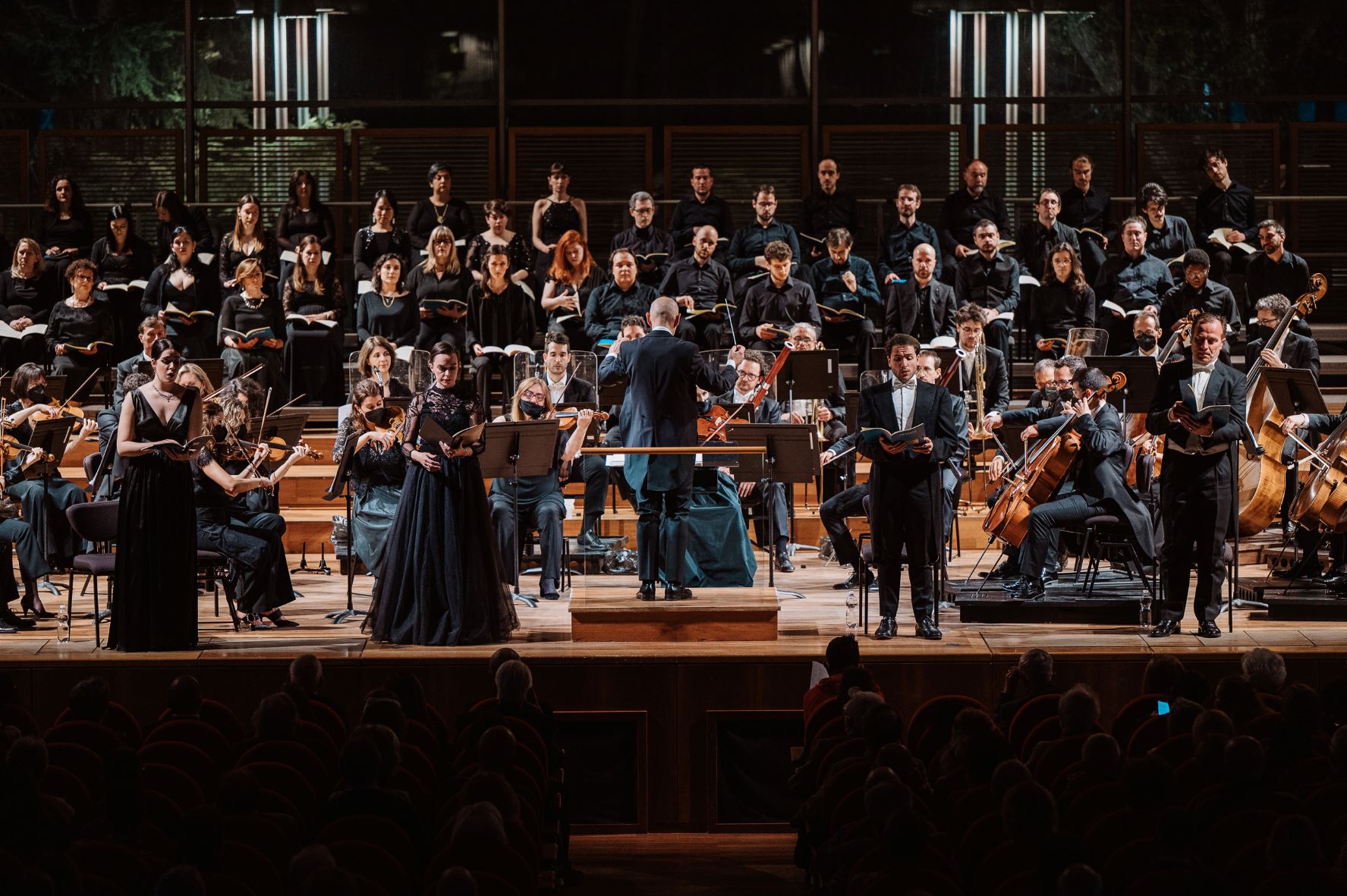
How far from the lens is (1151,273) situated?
35.5ft

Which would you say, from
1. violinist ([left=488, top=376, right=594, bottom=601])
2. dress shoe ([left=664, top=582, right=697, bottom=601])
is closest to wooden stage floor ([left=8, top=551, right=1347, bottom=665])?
dress shoe ([left=664, top=582, right=697, bottom=601])

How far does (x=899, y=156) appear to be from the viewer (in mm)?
13102

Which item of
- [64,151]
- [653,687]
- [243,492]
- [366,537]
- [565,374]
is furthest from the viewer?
[64,151]

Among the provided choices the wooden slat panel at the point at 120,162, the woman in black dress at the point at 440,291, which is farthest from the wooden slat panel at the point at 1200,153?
the wooden slat panel at the point at 120,162

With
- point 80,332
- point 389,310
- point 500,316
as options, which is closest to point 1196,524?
point 500,316

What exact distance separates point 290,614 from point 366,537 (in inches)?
23.2

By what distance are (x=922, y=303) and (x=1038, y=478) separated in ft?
11.0

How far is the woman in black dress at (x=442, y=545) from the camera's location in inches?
269

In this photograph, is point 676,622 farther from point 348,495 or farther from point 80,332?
point 80,332

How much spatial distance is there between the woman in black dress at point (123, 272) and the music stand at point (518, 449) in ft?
14.9

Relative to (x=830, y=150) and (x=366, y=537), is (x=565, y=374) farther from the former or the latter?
(x=830, y=150)

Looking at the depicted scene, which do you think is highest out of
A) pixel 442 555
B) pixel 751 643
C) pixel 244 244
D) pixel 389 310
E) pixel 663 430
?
pixel 244 244

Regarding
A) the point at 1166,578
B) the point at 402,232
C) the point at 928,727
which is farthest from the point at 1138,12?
the point at 928,727

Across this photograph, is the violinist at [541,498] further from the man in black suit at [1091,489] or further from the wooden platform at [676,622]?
the man in black suit at [1091,489]
